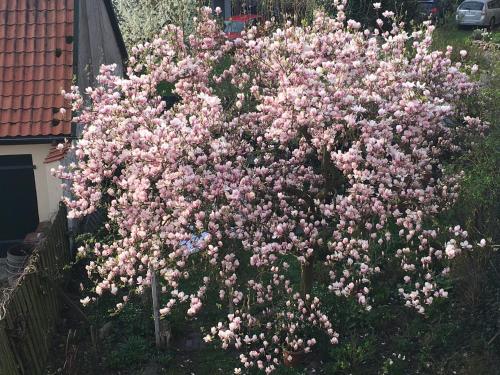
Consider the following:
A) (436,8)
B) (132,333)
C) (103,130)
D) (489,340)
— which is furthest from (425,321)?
(436,8)

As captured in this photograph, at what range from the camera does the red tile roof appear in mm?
11430

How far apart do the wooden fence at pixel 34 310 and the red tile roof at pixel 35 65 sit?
2.15 m

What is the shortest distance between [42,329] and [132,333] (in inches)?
61.7

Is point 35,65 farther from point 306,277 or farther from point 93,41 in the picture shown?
point 306,277

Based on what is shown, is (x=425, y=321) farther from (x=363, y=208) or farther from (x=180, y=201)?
(x=180, y=201)

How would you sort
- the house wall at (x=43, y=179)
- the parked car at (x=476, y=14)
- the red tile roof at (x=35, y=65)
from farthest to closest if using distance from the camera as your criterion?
1. the parked car at (x=476, y=14)
2. the house wall at (x=43, y=179)
3. the red tile roof at (x=35, y=65)

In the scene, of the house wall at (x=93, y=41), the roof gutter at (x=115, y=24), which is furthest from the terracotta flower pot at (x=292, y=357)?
the roof gutter at (x=115, y=24)

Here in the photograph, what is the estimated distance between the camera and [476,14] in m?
29.8

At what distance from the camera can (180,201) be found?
24.7 ft

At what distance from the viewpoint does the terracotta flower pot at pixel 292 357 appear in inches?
337

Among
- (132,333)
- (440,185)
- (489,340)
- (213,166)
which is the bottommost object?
(132,333)

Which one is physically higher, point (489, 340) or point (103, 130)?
point (103, 130)

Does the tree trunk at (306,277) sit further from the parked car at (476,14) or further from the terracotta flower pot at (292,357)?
the parked car at (476,14)

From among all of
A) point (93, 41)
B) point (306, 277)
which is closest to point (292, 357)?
point (306, 277)
